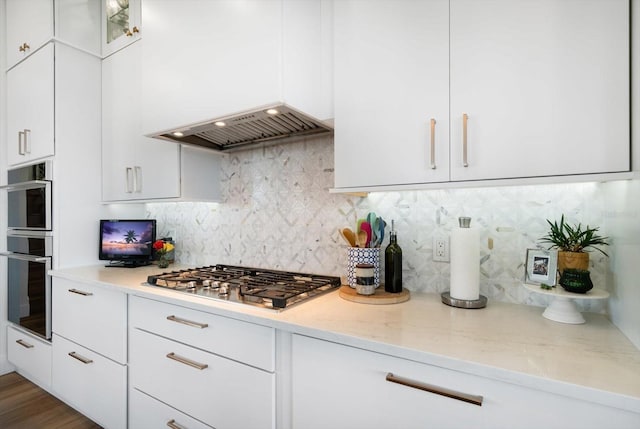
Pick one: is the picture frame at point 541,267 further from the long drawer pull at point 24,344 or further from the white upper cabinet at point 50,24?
the long drawer pull at point 24,344

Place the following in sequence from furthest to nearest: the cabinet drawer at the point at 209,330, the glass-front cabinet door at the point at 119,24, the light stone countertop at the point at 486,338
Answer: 1. the glass-front cabinet door at the point at 119,24
2. the cabinet drawer at the point at 209,330
3. the light stone countertop at the point at 486,338

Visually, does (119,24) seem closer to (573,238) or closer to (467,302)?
(467,302)

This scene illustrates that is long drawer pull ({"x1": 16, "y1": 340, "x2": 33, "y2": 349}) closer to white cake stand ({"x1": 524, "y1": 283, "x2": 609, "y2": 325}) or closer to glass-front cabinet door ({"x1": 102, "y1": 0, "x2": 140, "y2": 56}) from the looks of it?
glass-front cabinet door ({"x1": 102, "y1": 0, "x2": 140, "y2": 56})

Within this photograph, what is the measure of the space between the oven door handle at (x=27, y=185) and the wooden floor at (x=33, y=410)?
1.45 m

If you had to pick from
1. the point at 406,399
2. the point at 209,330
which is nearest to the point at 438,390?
the point at 406,399

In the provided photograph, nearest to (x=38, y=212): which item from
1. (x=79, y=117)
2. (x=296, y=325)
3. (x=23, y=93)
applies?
(x=79, y=117)

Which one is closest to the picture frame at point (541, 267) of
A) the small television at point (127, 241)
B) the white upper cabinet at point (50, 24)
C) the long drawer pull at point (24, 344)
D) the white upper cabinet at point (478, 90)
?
the white upper cabinet at point (478, 90)

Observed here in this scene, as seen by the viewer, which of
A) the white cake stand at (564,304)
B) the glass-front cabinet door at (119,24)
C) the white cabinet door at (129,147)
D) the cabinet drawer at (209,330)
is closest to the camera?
the white cake stand at (564,304)

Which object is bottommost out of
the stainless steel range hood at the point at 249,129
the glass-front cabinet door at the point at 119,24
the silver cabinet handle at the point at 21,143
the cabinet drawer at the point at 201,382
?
the cabinet drawer at the point at 201,382

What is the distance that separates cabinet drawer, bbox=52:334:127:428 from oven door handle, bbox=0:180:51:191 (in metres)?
1.01

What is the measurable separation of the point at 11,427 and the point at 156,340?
1.33 metres

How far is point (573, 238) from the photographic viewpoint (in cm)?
110

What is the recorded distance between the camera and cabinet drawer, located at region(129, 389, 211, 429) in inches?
52.0

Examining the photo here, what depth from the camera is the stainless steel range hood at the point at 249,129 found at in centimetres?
142
